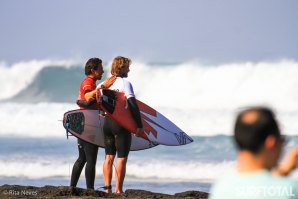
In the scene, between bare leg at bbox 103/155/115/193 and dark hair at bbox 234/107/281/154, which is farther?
bare leg at bbox 103/155/115/193

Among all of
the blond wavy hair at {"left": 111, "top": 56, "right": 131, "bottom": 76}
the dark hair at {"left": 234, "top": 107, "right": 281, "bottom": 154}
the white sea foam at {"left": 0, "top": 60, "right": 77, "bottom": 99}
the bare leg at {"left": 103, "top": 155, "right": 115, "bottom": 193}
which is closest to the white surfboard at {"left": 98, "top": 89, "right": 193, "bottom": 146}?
the blond wavy hair at {"left": 111, "top": 56, "right": 131, "bottom": 76}

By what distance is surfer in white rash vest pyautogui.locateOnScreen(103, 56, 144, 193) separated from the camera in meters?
6.93

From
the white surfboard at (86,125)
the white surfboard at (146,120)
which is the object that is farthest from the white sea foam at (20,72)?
the white surfboard at (86,125)

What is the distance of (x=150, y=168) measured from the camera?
604 inches

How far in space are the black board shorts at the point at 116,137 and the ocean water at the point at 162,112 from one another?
415 centimetres

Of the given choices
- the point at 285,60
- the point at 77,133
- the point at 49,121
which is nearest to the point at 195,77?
the point at 285,60

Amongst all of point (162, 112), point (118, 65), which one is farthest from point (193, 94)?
point (118, 65)

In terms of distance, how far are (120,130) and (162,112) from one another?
18.1 metres

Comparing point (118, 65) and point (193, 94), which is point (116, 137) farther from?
point (193, 94)

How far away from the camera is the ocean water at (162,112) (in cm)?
1444

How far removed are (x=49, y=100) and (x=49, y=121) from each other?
23.1 feet

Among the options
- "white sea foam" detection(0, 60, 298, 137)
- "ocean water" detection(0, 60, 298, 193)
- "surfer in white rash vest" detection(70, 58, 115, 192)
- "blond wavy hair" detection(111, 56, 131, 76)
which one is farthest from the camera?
"white sea foam" detection(0, 60, 298, 137)

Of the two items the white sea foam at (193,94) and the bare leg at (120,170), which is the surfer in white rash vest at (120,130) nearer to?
the bare leg at (120,170)

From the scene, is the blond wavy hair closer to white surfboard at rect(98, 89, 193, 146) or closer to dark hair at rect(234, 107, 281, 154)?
white surfboard at rect(98, 89, 193, 146)
